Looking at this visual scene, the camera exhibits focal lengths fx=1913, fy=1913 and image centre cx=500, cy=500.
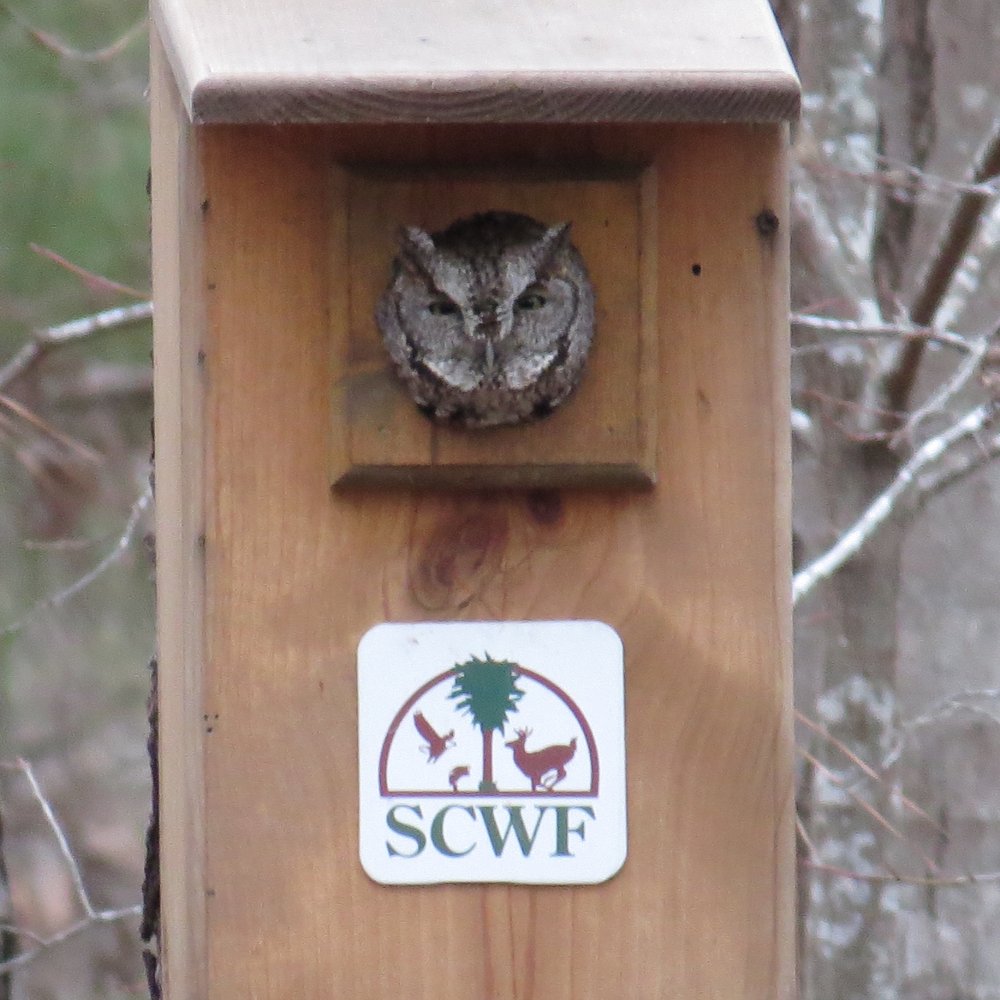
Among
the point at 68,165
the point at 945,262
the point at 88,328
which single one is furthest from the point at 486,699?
the point at 68,165

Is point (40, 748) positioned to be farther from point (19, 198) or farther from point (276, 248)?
point (276, 248)

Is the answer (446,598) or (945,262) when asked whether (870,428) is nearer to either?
(945,262)

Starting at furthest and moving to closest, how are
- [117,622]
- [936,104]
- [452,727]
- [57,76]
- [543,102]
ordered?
[117,622] < [57,76] < [936,104] < [452,727] < [543,102]

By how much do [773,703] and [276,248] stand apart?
31.3 inches

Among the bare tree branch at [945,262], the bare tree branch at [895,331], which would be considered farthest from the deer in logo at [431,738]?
the bare tree branch at [945,262]

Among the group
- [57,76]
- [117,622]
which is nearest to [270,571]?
[57,76]

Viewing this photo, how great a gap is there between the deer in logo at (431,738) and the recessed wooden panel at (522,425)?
28cm

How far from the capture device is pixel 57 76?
17.3 ft

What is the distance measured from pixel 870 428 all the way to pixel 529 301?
1739 mm

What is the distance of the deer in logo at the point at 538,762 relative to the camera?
2219mm

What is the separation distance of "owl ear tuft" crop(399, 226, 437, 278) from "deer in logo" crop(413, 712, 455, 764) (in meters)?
0.51

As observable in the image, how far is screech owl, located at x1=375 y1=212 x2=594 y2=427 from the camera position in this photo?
84.0 inches

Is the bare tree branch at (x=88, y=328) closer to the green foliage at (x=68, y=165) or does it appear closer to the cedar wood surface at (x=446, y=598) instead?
the cedar wood surface at (x=446, y=598)

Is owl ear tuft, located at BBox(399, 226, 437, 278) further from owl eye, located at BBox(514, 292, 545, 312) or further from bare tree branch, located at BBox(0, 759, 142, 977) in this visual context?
bare tree branch, located at BBox(0, 759, 142, 977)
